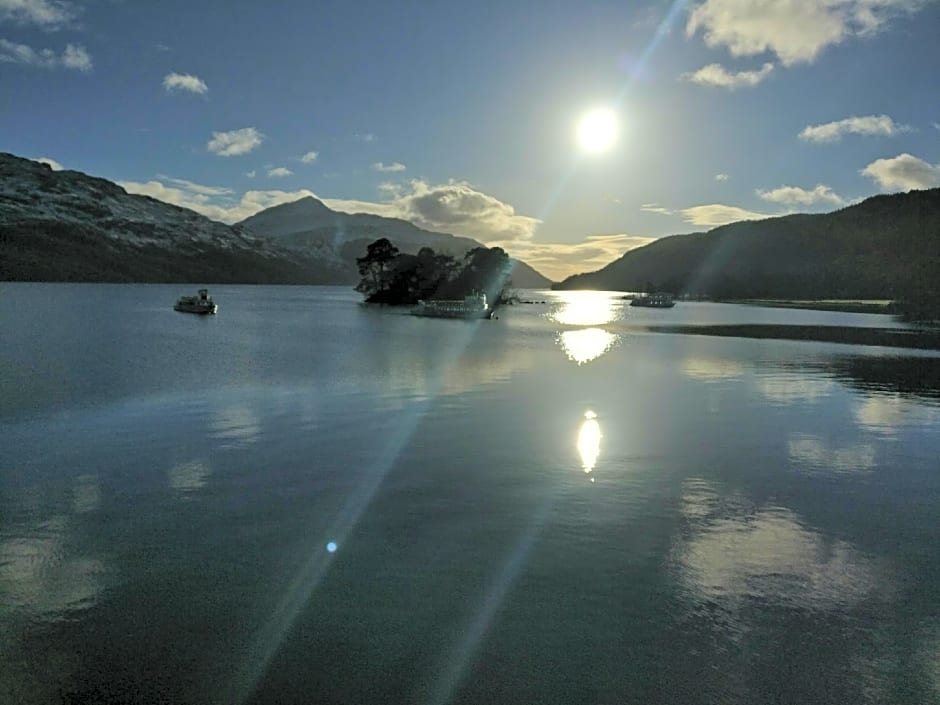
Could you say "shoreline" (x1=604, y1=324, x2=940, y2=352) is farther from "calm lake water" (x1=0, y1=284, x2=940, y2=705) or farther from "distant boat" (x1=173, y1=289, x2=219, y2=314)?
"distant boat" (x1=173, y1=289, x2=219, y2=314)

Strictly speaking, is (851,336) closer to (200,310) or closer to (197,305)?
(200,310)

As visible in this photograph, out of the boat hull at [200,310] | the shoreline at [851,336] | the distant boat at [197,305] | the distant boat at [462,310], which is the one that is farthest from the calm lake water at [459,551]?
the distant boat at [197,305]

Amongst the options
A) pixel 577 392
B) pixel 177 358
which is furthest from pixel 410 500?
pixel 177 358

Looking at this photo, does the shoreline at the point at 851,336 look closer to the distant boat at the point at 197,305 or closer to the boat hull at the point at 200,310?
the boat hull at the point at 200,310

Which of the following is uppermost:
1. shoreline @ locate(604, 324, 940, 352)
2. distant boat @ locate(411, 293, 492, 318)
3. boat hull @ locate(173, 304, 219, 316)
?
shoreline @ locate(604, 324, 940, 352)

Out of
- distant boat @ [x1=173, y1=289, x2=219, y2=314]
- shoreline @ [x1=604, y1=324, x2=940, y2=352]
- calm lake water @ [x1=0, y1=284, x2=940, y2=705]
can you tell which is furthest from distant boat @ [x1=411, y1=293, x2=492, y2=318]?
calm lake water @ [x1=0, y1=284, x2=940, y2=705]

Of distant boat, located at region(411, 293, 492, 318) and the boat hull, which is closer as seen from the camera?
the boat hull

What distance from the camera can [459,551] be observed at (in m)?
17.4

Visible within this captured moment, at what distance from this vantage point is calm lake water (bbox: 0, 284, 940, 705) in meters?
11.8

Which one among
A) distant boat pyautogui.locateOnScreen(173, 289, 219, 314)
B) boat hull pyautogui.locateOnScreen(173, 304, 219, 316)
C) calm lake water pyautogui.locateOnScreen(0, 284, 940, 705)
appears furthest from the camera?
distant boat pyautogui.locateOnScreen(173, 289, 219, 314)

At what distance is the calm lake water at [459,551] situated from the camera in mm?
11789

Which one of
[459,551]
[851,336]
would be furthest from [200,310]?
[459,551]

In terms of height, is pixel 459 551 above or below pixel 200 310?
above

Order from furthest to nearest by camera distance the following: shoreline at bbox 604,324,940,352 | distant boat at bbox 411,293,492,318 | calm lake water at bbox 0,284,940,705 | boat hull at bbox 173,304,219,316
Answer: distant boat at bbox 411,293,492,318
boat hull at bbox 173,304,219,316
shoreline at bbox 604,324,940,352
calm lake water at bbox 0,284,940,705
